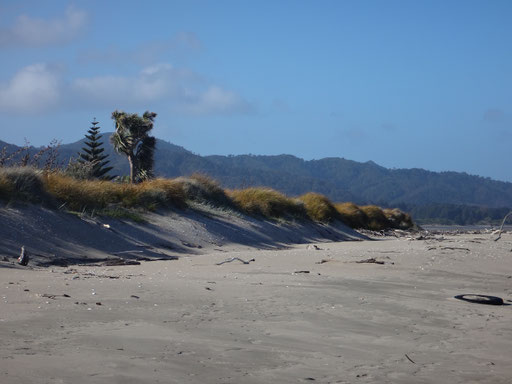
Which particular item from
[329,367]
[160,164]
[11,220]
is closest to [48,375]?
[329,367]

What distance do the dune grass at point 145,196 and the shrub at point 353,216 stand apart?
1.85 m

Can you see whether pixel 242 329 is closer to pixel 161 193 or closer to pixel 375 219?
pixel 161 193

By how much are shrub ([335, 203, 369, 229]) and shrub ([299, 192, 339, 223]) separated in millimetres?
2020

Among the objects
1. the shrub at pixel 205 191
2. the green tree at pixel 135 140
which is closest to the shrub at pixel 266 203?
the shrub at pixel 205 191

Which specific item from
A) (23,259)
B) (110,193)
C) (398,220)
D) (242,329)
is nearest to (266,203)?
(110,193)

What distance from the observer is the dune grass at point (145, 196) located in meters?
12.4

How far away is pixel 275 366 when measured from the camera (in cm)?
430

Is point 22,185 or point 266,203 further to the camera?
point 266,203

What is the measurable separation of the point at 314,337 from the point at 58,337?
1.86m

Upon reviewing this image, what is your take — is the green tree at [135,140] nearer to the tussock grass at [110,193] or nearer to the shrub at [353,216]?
the shrub at [353,216]

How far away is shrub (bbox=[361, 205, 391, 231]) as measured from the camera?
29.7m

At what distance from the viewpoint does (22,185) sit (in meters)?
12.2

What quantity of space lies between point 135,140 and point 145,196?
1525cm

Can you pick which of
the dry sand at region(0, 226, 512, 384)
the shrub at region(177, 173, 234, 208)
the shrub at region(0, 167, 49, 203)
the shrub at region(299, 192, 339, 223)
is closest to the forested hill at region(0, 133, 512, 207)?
the shrub at region(299, 192, 339, 223)
